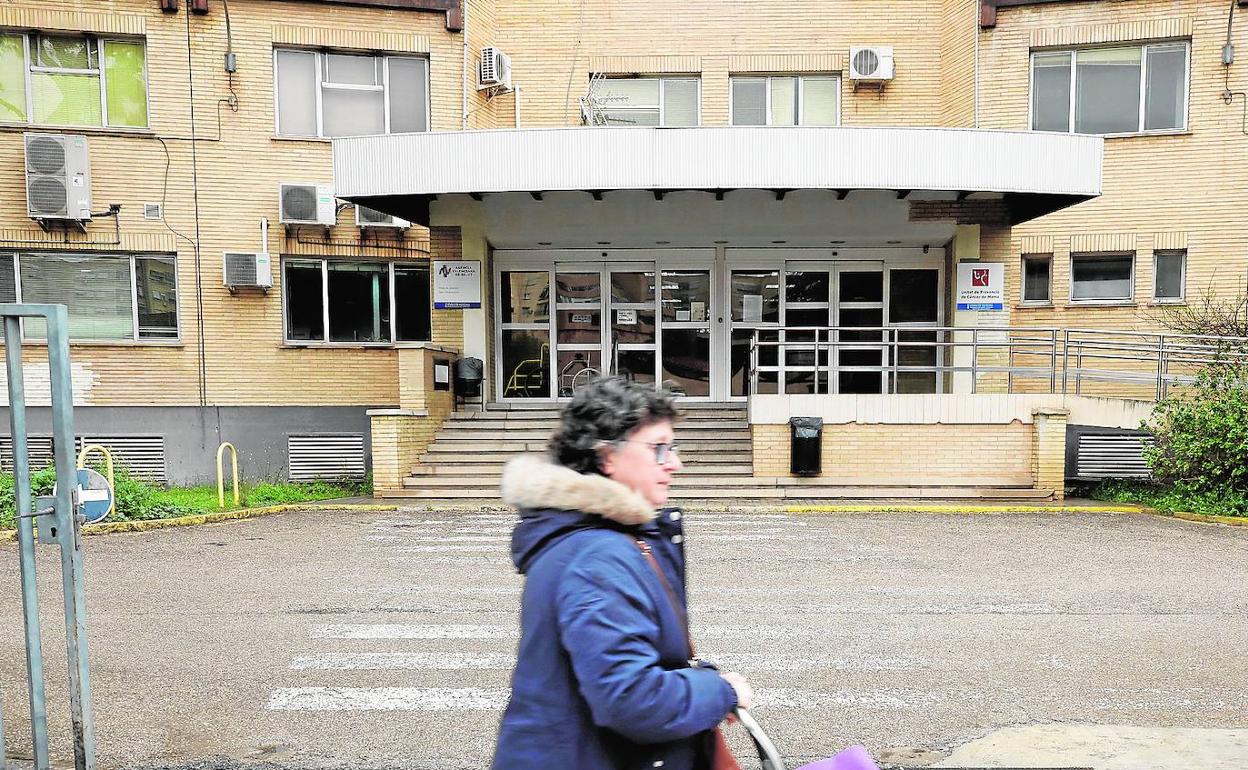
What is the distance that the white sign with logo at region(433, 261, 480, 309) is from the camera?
15.2 metres

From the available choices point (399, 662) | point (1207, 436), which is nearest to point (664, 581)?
point (399, 662)

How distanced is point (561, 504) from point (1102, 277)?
53.6ft

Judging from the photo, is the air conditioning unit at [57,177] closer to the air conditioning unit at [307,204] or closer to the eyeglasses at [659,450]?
the air conditioning unit at [307,204]

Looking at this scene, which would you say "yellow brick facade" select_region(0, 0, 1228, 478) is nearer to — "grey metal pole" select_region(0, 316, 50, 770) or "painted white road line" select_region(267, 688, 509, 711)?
"painted white road line" select_region(267, 688, 509, 711)

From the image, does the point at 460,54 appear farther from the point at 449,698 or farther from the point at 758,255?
the point at 449,698

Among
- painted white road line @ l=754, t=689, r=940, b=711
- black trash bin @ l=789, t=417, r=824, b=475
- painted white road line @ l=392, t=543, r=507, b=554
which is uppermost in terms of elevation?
black trash bin @ l=789, t=417, r=824, b=475

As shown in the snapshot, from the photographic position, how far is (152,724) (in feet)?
Result: 14.8

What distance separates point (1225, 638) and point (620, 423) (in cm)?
592

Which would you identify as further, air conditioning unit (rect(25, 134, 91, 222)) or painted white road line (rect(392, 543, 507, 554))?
air conditioning unit (rect(25, 134, 91, 222))

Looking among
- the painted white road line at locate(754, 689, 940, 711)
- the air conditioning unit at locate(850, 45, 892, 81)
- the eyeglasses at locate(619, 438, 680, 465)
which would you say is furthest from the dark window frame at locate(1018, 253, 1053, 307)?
the eyeglasses at locate(619, 438, 680, 465)

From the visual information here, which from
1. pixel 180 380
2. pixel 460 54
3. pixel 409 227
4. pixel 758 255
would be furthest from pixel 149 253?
pixel 758 255

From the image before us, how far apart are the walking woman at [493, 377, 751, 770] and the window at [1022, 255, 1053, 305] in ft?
51.0

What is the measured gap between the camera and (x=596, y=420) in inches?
81.4

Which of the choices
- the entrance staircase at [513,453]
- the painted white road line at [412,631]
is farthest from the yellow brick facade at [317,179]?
the painted white road line at [412,631]
